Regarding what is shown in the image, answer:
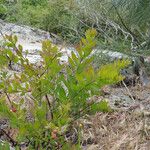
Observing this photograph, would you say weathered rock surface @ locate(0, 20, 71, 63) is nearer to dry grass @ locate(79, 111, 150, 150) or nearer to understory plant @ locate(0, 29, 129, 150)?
dry grass @ locate(79, 111, 150, 150)

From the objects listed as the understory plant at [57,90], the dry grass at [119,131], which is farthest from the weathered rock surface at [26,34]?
the understory plant at [57,90]

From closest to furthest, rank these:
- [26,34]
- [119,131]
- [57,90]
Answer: [57,90]
[119,131]
[26,34]

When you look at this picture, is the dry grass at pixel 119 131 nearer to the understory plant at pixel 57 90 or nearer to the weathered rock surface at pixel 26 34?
the understory plant at pixel 57 90

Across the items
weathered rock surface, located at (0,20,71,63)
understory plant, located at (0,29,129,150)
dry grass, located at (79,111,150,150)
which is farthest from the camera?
weathered rock surface, located at (0,20,71,63)

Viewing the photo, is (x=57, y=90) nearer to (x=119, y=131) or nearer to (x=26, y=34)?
(x=119, y=131)

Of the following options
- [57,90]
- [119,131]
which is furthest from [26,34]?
[57,90]

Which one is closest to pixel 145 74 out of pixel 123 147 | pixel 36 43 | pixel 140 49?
pixel 140 49

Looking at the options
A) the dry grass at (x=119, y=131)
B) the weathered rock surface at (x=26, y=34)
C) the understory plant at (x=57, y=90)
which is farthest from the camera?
the weathered rock surface at (x=26, y=34)

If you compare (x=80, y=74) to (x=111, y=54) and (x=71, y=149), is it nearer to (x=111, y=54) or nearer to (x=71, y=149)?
(x=71, y=149)

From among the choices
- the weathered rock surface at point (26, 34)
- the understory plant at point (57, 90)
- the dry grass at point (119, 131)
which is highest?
the understory plant at point (57, 90)

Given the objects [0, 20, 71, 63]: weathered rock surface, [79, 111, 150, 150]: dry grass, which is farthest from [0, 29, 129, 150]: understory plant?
[0, 20, 71, 63]: weathered rock surface

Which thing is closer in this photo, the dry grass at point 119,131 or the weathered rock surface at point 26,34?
the dry grass at point 119,131

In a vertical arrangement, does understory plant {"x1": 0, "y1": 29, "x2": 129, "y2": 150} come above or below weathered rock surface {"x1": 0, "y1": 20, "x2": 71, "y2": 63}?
above

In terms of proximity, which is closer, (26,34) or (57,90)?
(57,90)
